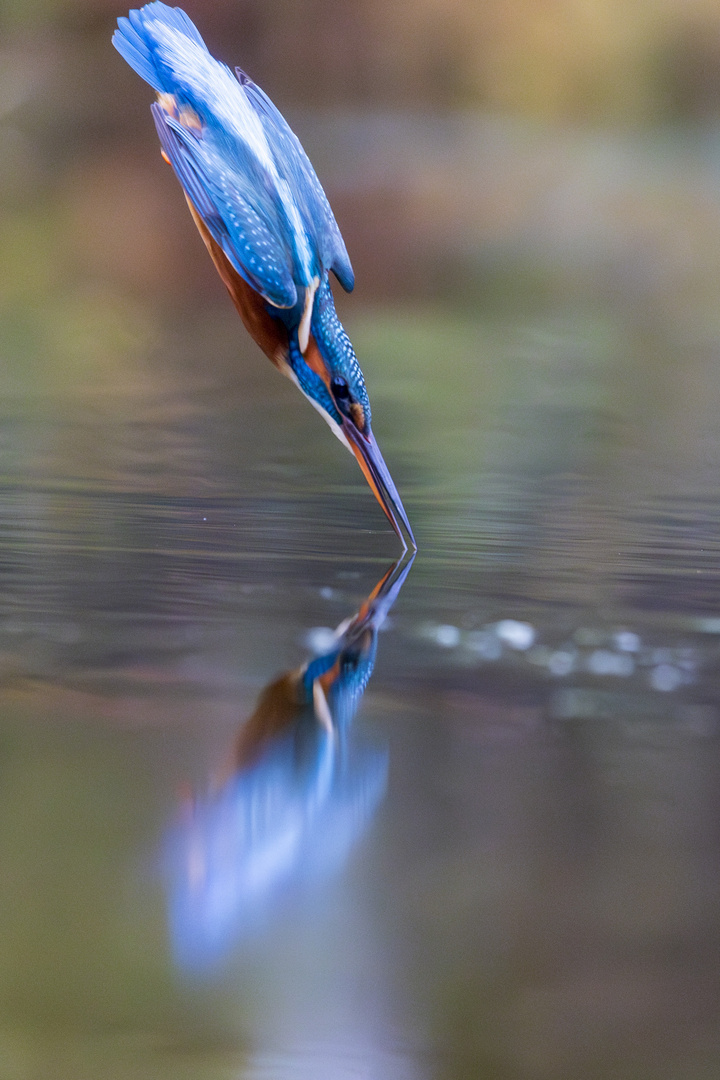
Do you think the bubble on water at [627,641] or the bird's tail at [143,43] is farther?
the bird's tail at [143,43]

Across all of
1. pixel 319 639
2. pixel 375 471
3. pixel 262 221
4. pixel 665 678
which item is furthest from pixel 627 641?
pixel 262 221

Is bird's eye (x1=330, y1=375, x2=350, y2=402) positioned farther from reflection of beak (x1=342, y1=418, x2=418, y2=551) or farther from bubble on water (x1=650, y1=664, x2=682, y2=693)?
bubble on water (x1=650, y1=664, x2=682, y2=693)

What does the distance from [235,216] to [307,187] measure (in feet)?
0.35

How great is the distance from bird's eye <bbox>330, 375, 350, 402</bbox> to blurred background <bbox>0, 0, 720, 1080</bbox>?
0.11 m

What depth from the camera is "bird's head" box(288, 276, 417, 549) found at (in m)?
0.94

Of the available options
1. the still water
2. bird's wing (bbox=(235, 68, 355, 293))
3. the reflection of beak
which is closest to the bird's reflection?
the still water

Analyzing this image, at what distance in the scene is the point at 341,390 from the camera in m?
0.95

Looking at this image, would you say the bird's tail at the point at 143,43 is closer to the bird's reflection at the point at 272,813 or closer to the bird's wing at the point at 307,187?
the bird's wing at the point at 307,187

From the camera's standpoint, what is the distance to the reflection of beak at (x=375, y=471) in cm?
95

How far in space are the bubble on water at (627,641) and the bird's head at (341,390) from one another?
0.23m

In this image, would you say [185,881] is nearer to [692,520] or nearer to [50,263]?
[692,520]

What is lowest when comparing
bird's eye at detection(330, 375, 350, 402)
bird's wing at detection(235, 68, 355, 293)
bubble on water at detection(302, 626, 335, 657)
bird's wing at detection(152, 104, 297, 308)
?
bubble on water at detection(302, 626, 335, 657)

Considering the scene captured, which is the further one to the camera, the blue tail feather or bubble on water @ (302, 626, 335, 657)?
the blue tail feather

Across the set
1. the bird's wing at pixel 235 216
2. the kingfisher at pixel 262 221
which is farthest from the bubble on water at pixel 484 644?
the bird's wing at pixel 235 216
